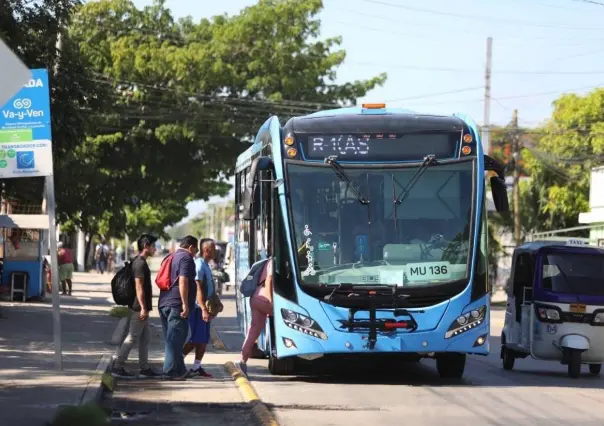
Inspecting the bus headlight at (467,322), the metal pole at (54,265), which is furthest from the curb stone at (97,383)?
the bus headlight at (467,322)

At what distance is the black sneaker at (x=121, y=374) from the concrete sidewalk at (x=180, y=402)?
0.83 feet

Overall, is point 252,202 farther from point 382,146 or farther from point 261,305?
point 382,146

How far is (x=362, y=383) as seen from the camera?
53.3 feet

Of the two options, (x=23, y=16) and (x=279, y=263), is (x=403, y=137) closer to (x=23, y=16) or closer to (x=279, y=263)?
(x=279, y=263)

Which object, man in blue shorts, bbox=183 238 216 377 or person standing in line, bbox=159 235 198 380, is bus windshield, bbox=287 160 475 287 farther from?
man in blue shorts, bbox=183 238 216 377

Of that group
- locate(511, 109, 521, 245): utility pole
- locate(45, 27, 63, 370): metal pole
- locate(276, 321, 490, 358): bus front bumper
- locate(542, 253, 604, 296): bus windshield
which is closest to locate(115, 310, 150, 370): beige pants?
locate(45, 27, 63, 370): metal pole

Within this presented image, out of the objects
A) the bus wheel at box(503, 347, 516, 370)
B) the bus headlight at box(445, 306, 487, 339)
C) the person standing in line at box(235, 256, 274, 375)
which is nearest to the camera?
the bus headlight at box(445, 306, 487, 339)

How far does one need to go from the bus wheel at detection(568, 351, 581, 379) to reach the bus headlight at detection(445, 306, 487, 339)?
2680mm

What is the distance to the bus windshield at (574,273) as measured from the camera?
A: 18141 millimetres

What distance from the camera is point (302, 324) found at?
15469mm

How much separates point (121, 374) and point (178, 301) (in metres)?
1.48

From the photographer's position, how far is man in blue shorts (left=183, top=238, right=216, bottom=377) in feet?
54.0

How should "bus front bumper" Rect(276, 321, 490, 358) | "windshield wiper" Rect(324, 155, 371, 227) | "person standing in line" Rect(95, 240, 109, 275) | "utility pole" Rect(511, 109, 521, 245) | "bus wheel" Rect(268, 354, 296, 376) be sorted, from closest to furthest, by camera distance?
"bus front bumper" Rect(276, 321, 490, 358) < "windshield wiper" Rect(324, 155, 371, 227) < "bus wheel" Rect(268, 354, 296, 376) < "utility pole" Rect(511, 109, 521, 245) < "person standing in line" Rect(95, 240, 109, 275)

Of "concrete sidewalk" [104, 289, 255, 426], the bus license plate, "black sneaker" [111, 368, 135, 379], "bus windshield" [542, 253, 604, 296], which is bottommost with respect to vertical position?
"black sneaker" [111, 368, 135, 379]
